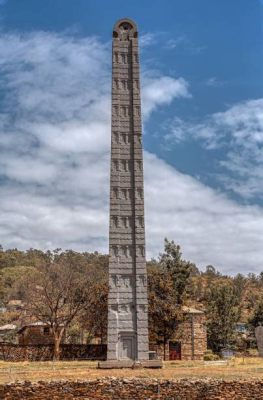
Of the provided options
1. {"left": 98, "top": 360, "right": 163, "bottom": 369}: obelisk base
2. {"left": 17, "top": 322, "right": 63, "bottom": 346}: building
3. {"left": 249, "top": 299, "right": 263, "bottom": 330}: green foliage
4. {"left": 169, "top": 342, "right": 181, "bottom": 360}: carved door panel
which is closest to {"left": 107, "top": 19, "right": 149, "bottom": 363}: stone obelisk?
{"left": 98, "top": 360, "right": 163, "bottom": 369}: obelisk base

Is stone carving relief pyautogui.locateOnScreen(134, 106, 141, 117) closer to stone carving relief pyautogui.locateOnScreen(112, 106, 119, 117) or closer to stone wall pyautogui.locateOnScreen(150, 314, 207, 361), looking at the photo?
stone carving relief pyautogui.locateOnScreen(112, 106, 119, 117)

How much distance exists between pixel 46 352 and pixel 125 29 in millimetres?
22834

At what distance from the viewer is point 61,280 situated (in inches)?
1748

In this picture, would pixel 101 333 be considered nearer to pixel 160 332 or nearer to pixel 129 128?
pixel 160 332

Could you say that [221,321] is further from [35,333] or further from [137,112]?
[137,112]

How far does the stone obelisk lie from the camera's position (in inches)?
968

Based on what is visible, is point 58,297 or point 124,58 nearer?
point 124,58

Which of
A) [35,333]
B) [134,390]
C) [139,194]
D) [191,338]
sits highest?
[139,194]

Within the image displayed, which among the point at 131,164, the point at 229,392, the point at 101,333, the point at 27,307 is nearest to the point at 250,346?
the point at 101,333

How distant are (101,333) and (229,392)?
87.5 ft

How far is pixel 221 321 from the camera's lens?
5059 cm

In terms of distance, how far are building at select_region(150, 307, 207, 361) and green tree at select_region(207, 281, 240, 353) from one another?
24.7 ft

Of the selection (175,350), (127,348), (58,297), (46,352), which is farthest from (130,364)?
(175,350)

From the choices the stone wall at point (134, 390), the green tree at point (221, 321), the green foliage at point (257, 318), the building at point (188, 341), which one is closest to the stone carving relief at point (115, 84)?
the stone wall at point (134, 390)
